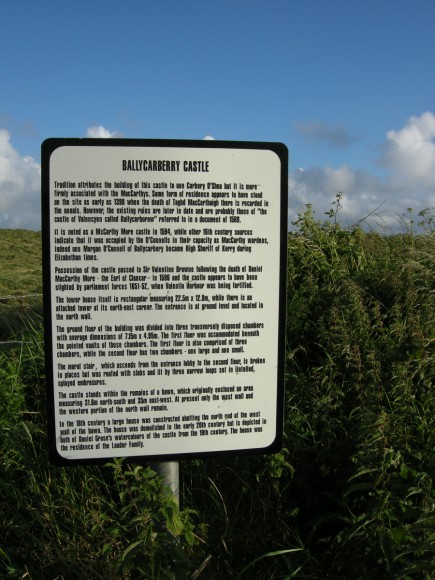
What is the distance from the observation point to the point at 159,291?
265 centimetres

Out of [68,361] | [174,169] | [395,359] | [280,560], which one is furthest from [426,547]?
[174,169]

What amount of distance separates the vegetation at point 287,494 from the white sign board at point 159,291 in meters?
0.32

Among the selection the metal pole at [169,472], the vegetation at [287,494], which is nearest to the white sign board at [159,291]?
the metal pole at [169,472]

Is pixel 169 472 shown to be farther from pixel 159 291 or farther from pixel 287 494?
pixel 159 291

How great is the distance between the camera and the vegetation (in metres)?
2.60

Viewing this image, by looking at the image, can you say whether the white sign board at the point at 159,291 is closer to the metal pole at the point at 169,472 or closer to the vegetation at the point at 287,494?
the metal pole at the point at 169,472

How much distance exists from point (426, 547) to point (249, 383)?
101 cm

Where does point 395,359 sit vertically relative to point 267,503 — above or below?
above

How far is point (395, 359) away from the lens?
333 cm

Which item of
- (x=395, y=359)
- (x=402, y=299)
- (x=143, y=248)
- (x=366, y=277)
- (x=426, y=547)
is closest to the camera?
(x=426, y=547)

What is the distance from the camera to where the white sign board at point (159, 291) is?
8.66 feet

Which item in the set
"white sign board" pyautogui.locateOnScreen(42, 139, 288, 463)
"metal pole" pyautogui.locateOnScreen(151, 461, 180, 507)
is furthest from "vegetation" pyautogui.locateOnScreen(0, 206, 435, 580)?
"white sign board" pyautogui.locateOnScreen(42, 139, 288, 463)

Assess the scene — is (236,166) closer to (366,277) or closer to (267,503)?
(267,503)

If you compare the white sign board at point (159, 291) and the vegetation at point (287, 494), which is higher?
the white sign board at point (159, 291)
